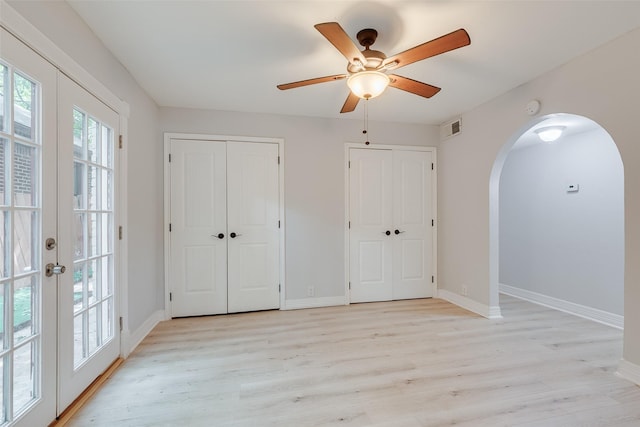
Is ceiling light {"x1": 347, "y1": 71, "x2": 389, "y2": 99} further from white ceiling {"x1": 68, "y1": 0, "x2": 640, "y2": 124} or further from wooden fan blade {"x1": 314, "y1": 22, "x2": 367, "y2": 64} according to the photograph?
white ceiling {"x1": 68, "y1": 0, "x2": 640, "y2": 124}

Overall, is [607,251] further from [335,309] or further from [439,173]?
[335,309]

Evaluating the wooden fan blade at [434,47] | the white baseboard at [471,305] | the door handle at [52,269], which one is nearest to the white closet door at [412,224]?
the white baseboard at [471,305]

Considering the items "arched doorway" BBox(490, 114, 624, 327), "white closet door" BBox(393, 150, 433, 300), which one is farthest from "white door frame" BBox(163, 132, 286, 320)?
"arched doorway" BBox(490, 114, 624, 327)

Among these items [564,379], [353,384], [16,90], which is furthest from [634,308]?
[16,90]

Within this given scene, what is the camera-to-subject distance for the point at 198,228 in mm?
3219

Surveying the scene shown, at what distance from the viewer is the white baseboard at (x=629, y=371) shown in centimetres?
188

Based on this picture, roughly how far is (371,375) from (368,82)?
2083 mm

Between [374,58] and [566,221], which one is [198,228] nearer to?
[374,58]

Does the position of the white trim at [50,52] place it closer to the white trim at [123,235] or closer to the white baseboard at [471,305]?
the white trim at [123,235]

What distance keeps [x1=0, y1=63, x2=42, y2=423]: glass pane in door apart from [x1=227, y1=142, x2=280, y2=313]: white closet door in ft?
6.24

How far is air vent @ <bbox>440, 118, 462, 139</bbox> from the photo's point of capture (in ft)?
11.5

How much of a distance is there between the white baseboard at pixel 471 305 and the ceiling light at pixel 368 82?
2.77m

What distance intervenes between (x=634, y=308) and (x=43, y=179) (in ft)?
12.5

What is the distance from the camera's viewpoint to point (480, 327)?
9.32 ft
